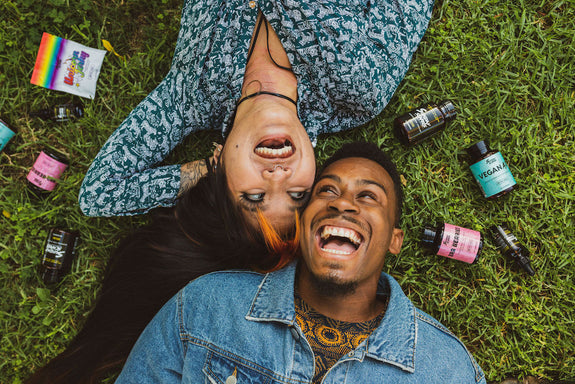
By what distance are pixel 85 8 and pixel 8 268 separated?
8.25 ft

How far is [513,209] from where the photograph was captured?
3.49 meters

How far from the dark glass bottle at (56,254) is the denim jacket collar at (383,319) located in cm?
196

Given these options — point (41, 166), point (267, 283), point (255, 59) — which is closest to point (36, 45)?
point (41, 166)

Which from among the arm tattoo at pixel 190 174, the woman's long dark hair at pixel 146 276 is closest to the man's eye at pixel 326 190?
the woman's long dark hair at pixel 146 276

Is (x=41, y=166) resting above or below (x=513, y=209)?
above

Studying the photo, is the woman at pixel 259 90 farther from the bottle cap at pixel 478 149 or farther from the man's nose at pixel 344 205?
the bottle cap at pixel 478 149

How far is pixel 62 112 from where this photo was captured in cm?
363

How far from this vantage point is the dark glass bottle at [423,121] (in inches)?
134

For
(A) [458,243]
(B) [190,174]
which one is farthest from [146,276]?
(A) [458,243]

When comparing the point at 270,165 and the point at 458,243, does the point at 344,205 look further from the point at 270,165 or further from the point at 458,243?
the point at 458,243

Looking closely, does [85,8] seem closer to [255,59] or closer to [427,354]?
[255,59]

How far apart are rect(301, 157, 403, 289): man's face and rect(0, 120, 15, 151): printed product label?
2936mm

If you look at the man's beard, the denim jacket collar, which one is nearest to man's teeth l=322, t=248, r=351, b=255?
the man's beard

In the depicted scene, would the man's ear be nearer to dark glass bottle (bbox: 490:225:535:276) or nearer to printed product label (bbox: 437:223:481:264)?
printed product label (bbox: 437:223:481:264)
